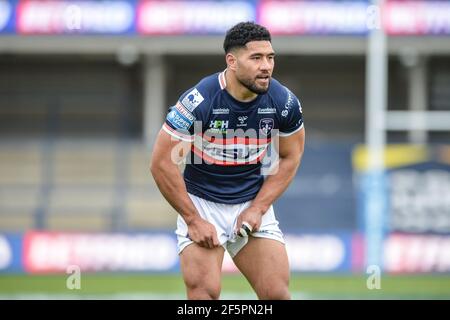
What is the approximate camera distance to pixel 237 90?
7484 millimetres

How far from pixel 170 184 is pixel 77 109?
55.6 ft

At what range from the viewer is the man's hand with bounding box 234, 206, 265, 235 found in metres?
7.49

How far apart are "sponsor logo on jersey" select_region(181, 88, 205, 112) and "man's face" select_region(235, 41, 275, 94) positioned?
355 millimetres

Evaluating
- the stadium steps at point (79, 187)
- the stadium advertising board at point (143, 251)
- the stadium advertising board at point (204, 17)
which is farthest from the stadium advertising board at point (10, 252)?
the stadium advertising board at point (204, 17)

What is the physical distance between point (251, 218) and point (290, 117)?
2.63ft

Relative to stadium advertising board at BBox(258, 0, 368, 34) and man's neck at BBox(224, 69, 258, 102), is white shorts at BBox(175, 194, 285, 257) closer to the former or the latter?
man's neck at BBox(224, 69, 258, 102)

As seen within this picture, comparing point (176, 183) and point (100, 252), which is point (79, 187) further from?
point (176, 183)

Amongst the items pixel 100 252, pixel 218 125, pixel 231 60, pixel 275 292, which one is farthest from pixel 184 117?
pixel 100 252

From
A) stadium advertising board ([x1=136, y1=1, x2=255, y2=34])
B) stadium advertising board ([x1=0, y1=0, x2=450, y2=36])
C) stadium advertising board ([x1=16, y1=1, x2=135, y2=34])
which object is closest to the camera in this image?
stadium advertising board ([x1=0, y1=0, x2=450, y2=36])

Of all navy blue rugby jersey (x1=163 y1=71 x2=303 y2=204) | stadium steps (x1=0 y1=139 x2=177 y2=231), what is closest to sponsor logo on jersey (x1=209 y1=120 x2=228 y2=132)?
navy blue rugby jersey (x1=163 y1=71 x2=303 y2=204)

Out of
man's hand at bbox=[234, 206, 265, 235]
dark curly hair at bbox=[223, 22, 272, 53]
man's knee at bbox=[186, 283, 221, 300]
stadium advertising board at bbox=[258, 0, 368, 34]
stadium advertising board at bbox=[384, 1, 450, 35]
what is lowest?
man's knee at bbox=[186, 283, 221, 300]

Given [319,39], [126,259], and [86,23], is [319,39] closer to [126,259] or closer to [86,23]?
[86,23]

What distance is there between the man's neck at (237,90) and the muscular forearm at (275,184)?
62 centimetres

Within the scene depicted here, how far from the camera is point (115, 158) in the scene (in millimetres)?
21672
